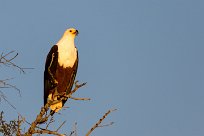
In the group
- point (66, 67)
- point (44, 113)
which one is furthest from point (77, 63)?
point (44, 113)

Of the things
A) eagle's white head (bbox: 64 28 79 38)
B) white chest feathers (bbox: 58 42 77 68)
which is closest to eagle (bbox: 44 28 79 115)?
white chest feathers (bbox: 58 42 77 68)

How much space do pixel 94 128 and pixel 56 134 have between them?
2.49 feet

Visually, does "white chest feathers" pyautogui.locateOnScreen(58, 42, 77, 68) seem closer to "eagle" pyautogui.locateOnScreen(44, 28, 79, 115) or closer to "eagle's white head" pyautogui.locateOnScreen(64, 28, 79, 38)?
"eagle" pyautogui.locateOnScreen(44, 28, 79, 115)

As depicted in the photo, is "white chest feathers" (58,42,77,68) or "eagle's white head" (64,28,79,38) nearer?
"white chest feathers" (58,42,77,68)

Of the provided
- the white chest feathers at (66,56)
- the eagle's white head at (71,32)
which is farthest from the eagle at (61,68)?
the eagle's white head at (71,32)

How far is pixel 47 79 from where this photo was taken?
8.41 metres

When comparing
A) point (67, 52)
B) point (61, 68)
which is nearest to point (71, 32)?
point (67, 52)

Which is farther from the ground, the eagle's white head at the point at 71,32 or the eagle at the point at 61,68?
the eagle's white head at the point at 71,32

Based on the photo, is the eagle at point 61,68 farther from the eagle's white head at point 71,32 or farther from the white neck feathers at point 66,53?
the eagle's white head at point 71,32

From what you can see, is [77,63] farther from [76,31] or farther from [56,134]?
[56,134]

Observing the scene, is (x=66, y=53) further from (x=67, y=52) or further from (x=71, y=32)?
(x=71, y=32)

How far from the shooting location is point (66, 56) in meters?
8.26

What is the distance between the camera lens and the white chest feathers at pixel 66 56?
8.22 metres

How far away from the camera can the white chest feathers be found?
822cm
